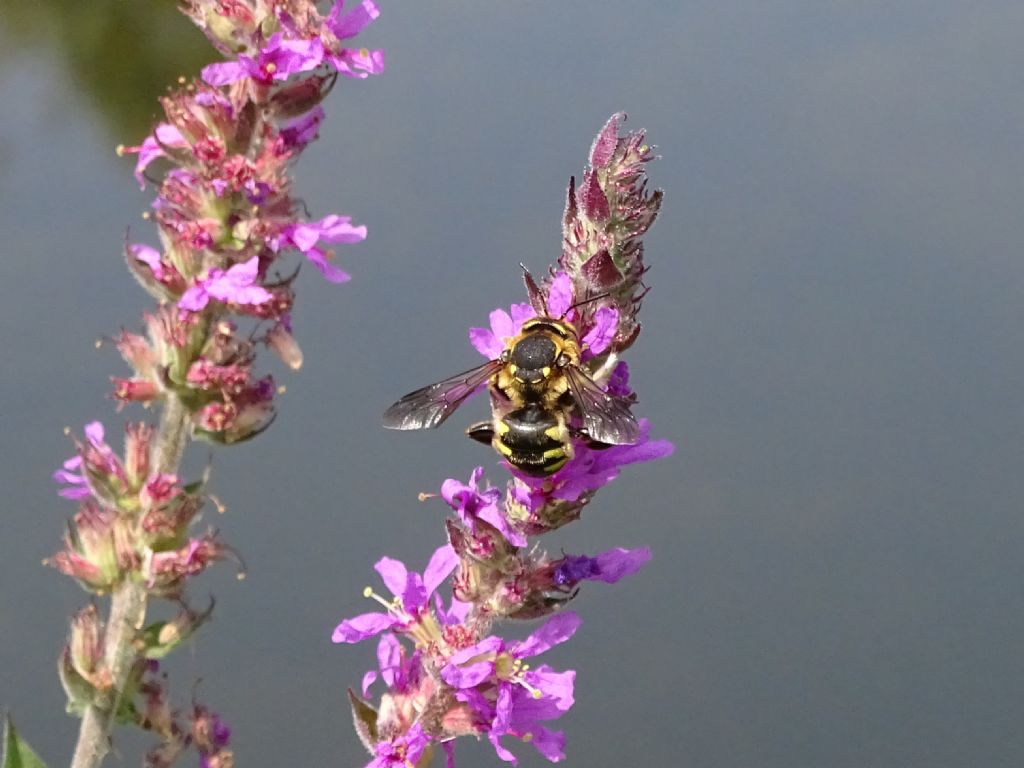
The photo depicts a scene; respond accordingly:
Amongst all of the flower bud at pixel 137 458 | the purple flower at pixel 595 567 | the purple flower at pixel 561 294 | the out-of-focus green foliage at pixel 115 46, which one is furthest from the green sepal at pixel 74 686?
the out-of-focus green foliage at pixel 115 46

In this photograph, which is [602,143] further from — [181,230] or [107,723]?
[107,723]

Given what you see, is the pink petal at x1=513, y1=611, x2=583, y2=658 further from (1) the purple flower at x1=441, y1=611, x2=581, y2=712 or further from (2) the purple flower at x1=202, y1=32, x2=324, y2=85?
(2) the purple flower at x1=202, y1=32, x2=324, y2=85

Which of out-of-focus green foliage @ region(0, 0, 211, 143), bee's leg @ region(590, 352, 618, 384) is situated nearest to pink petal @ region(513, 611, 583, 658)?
bee's leg @ region(590, 352, 618, 384)

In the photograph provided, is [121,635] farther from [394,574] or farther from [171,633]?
[394,574]

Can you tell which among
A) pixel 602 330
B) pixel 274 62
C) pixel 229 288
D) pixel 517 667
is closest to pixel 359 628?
pixel 517 667

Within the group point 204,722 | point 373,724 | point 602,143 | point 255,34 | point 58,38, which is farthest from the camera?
point 58,38

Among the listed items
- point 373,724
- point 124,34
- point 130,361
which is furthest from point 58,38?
point 373,724

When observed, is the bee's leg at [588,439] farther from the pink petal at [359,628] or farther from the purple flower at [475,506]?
the pink petal at [359,628]
